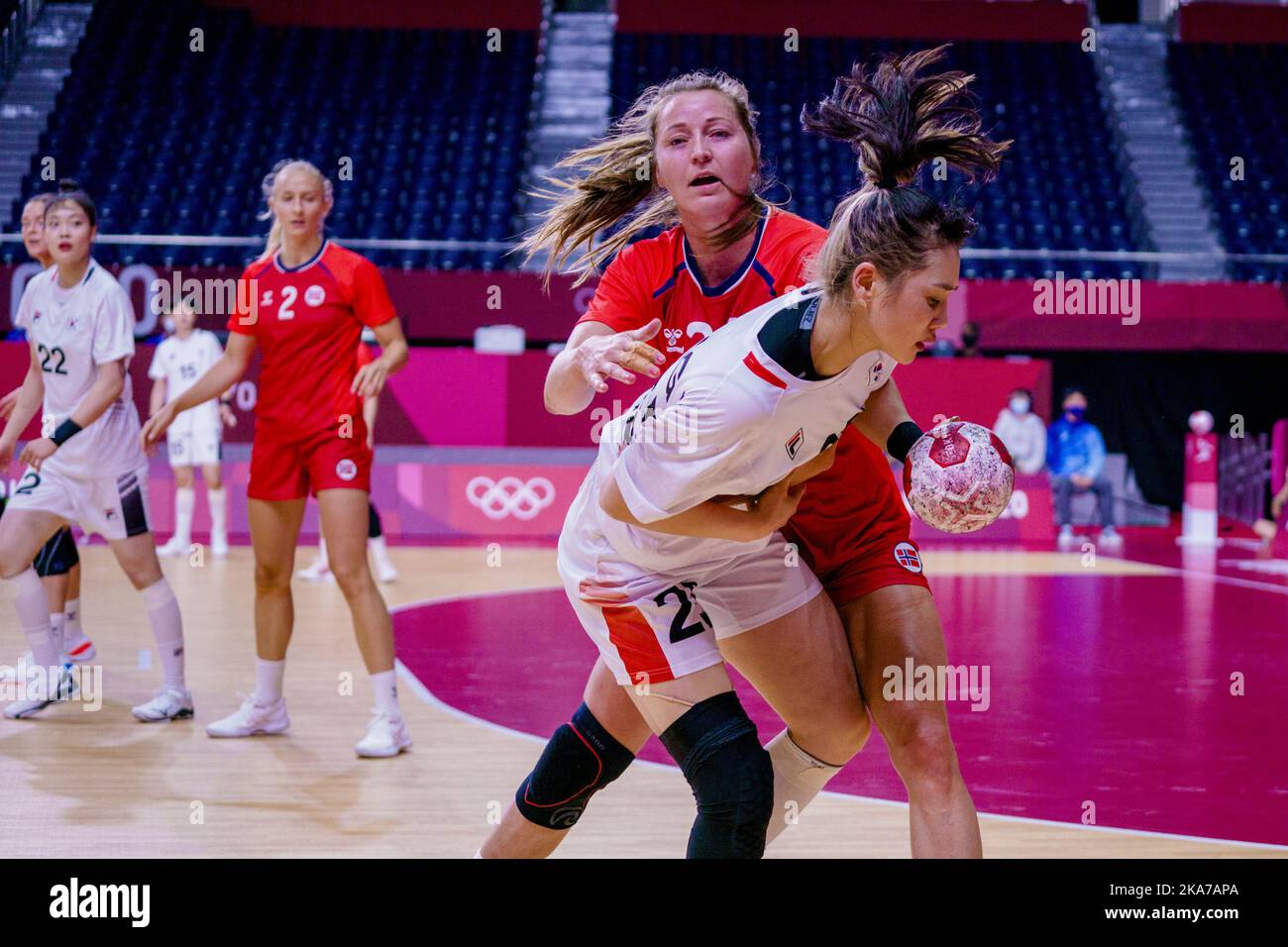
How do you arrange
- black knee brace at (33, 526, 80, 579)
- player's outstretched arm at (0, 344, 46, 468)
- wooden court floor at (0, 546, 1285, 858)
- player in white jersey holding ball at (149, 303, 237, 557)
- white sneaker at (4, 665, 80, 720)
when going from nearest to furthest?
wooden court floor at (0, 546, 1285, 858), player's outstretched arm at (0, 344, 46, 468), white sneaker at (4, 665, 80, 720), black knee brace at (33, 526, 80, 579), player in white jersey holding ball at (149, 303, 237, 557)

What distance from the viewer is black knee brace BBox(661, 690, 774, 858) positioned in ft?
8.79

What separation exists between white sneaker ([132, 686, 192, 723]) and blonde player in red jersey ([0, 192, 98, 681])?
1.87 ft

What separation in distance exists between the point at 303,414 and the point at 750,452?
114 inches

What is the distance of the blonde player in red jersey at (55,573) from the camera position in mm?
5570

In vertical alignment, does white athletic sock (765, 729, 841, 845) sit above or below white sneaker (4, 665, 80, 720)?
above

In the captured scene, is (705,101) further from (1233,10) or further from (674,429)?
(1233,10)

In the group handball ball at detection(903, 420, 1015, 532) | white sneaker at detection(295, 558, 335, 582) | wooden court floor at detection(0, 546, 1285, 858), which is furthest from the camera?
white sneaker at detection(295, 558, 335, 582)

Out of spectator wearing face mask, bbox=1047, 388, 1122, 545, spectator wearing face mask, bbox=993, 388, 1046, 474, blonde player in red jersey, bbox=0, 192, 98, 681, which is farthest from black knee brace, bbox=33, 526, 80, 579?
spectator wearing face mask, bbox=1047, 388, 1122, 545

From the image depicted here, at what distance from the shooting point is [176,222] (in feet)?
50.8

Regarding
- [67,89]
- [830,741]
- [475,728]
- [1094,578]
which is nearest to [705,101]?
[830,741]

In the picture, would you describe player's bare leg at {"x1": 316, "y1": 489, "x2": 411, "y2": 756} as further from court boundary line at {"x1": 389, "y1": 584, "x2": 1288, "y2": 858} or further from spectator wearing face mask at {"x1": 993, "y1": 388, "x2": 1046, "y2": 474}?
spectator wearing face mask at {"x1": 993, "y1": 388, "x2": 1046, "y2": 474}

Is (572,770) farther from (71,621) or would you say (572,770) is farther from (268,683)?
(71,621)

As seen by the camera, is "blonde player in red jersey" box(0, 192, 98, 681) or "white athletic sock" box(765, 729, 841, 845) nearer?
"white athletic sock" box(765, 729, 841, 845)

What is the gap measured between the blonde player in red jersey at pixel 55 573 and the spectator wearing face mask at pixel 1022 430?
28.4ft
